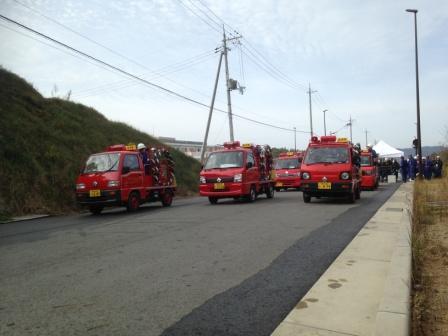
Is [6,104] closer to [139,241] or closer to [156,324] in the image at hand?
[139,241]

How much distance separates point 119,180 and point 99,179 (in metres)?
0.61

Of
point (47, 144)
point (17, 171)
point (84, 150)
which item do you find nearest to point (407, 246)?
point (17, 171)

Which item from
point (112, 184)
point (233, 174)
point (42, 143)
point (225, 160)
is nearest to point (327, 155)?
point (233, 174)

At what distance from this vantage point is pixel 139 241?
7.84 meters

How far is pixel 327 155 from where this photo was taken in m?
15.0

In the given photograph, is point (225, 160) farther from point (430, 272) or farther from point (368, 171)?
point (430, 272)

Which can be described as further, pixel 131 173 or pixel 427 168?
pixel 427 168

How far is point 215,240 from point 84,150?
15462 millimetres

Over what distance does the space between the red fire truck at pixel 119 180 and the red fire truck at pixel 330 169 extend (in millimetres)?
5198

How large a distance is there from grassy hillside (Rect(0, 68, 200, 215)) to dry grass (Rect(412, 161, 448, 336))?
12.1m

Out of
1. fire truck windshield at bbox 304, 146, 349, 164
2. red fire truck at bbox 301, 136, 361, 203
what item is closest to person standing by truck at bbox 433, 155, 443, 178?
red fire truck at bbox 301, 136, 361, 203

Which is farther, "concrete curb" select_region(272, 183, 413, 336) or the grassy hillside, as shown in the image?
the grassy hillside

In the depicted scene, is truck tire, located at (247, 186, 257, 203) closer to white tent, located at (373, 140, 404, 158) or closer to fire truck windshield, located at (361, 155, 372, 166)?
fire truck windshield, located at (361, 155, 372, 166)

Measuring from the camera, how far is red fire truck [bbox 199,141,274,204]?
50.6 feet
